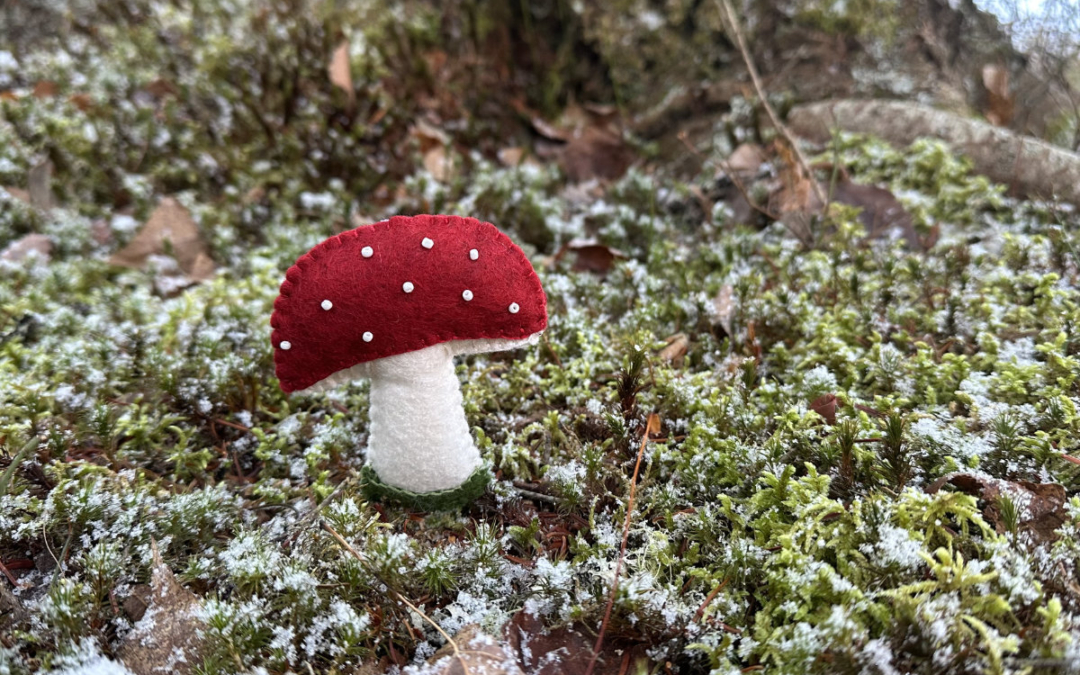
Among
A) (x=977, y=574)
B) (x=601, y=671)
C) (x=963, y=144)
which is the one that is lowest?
(x=601, y=671)

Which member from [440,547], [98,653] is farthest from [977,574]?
[98,653]

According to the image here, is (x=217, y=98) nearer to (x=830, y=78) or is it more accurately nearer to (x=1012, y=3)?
→ (x=830, y=78)

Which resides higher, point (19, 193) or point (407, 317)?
point (19, 193)

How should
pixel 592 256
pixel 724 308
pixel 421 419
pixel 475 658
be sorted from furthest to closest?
pixel 592 256 → pixel 724 308 → pixel 421 419 → pixel 475 658

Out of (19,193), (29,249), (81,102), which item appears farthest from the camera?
(81,102)

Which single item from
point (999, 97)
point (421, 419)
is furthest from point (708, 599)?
point (999, 97)

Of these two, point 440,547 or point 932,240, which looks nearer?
point 440,547

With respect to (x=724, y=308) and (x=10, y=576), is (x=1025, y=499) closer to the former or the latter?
(x=724, y=308)

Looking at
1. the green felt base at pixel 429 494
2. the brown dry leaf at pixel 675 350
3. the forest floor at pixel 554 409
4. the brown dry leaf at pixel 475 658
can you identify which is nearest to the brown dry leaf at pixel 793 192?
the forest floor at pixel 554 409
